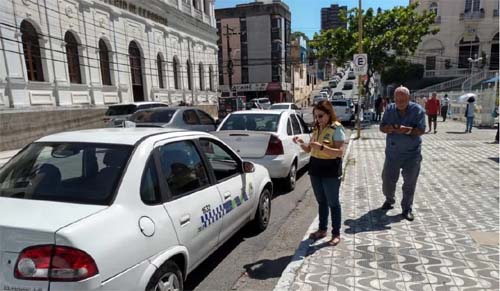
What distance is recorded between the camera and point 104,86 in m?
21.3

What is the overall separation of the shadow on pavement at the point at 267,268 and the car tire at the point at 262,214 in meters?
0.77

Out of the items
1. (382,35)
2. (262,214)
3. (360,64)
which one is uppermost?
(382,35)

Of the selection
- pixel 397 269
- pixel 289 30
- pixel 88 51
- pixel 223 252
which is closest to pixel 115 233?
pixel 223 252

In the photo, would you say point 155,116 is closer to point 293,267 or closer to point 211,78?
point 293,267

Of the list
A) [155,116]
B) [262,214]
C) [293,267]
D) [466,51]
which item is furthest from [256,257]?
[466,51]

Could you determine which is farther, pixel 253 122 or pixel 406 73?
pixel 406 73

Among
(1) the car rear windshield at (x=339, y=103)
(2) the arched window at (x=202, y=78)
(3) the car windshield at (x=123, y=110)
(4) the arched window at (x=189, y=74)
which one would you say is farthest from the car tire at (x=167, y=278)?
(2) the arched window at (x=202, y=78)

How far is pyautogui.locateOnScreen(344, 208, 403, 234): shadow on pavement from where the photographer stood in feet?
15.3

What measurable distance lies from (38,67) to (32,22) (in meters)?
2.05

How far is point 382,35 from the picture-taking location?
21.3 metres

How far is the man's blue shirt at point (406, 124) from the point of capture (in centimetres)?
476

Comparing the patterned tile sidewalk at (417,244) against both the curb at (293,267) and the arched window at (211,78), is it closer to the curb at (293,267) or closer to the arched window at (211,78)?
the curb at (293,267)

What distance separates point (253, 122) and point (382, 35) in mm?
17242

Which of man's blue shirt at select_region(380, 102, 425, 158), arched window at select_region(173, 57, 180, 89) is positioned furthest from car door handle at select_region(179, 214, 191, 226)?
arched window at select_region(173, 57, 180, 89)
